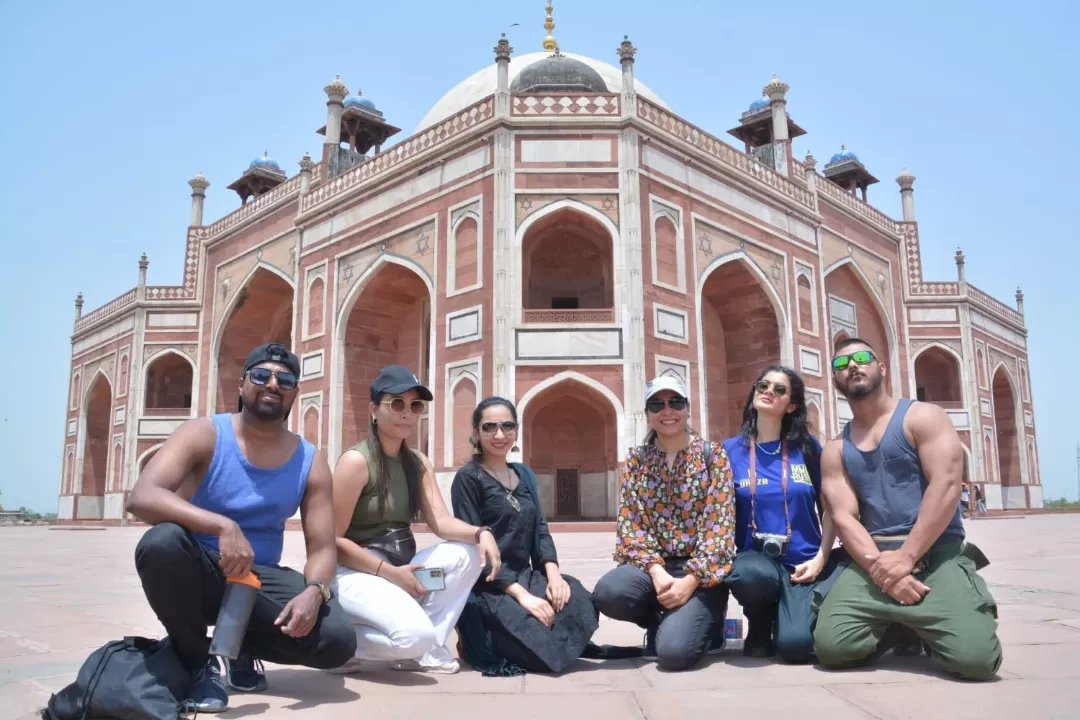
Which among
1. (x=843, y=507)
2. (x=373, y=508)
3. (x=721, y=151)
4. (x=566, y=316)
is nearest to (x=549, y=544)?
(x=373, y=508)

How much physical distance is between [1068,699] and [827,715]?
Answer: 73 cm

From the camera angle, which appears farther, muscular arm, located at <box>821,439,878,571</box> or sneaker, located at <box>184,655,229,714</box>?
muscular arm, located at <box>821,439,878,571</box>

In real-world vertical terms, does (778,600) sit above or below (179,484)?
below

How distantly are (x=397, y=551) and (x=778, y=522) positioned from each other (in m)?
1.48

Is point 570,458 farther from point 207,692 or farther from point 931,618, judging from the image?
point 207,692

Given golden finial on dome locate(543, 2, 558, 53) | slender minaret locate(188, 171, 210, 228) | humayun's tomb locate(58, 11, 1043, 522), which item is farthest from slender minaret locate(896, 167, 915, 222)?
slender minaret locate(188, 171, 210, 228)

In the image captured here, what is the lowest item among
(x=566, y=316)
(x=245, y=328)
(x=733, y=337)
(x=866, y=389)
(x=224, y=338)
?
(x=866, y=389)

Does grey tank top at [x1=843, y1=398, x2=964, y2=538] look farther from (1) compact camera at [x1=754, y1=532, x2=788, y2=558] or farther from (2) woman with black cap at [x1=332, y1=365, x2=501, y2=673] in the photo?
(2) woman with black cap at [x1=332, y1=365, x2=501, y2=673]

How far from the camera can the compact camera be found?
3.18 meters

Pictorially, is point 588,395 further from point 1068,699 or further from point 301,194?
point 1068,699

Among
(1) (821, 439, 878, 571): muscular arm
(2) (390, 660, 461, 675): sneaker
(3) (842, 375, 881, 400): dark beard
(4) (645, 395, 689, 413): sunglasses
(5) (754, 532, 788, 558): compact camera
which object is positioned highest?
(3) (842, 375, 881, 400): dark beard

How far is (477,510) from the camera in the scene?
129 inches

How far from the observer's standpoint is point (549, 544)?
11.0 feet

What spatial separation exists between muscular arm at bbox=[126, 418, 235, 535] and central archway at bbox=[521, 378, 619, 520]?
1292 cm
